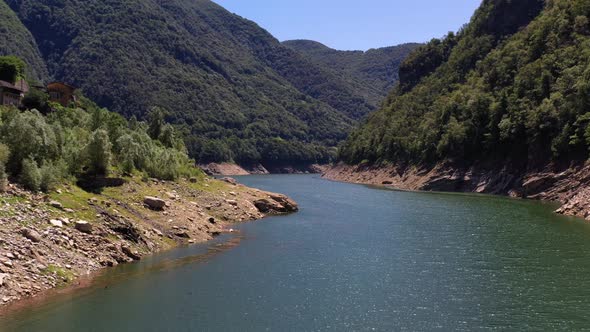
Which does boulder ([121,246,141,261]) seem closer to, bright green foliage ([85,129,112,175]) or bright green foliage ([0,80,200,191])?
bright green foliage ([0,80,200,191])

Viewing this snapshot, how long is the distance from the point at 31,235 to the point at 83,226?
19.2 feet

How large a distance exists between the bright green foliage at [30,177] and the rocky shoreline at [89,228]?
1452mm

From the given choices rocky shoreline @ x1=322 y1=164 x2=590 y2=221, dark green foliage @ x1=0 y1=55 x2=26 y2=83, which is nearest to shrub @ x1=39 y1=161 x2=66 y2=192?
dark green foliage @ x1=0 y1=55 x2=26 y2=83

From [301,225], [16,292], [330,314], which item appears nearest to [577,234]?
[301,225]

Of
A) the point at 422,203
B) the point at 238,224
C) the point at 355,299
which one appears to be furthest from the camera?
the point at 422,203

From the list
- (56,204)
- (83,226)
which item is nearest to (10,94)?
(56,204)

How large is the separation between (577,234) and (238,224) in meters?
40.8

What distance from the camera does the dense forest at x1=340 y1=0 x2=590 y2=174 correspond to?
4304 inches

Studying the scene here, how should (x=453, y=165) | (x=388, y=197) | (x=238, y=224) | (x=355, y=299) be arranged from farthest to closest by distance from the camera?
1. (x=453, y=165)
2. (x=388, y=197)
3. (x=238, y=224)
4. (x=355, y=299)

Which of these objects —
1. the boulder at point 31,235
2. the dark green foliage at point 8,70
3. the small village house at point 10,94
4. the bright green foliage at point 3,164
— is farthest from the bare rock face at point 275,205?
the dark green foliage at point 8,70

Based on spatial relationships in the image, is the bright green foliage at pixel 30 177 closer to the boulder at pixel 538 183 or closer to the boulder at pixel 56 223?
the boulder at pixel 56 223

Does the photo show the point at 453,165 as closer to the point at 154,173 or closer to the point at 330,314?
the point at 154,173

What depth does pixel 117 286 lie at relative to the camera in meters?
39.4

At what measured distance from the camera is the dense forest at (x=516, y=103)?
109 metres
